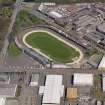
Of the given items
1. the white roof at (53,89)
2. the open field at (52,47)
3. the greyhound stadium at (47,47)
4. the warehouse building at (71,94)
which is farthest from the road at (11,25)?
the warehouse building at (71,94)

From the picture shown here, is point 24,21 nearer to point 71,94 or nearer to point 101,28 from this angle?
point 101,28

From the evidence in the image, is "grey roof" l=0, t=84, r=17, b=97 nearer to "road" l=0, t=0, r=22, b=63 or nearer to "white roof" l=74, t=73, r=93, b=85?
"road" l=0, t=0, r=22, b=63

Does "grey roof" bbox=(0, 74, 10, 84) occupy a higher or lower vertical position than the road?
lower

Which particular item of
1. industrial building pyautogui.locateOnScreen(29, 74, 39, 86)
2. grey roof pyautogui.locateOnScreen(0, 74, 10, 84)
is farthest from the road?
industrial building pyautogui.locateOnScreen(29, 74, 39, 86)

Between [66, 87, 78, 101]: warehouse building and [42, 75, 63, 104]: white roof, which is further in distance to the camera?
[66, 87, 78, 101]: warehouse building

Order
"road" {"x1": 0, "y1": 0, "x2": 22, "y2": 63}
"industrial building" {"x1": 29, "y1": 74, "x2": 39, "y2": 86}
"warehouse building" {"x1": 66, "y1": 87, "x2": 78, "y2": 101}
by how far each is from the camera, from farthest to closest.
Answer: "road" {"x1": 0, "y1": 0, "x2": 22, "y2": 63} < "industrial building" {"x1": 29, "y1": 74, "x2": 39, "y2": 86} < "warehouse building" {"x1": 66, "y1": 87, "x2": 78, "y2": 101}

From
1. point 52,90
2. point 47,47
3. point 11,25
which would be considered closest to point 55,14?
point 11,25

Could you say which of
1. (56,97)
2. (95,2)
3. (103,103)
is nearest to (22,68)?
(56,97)

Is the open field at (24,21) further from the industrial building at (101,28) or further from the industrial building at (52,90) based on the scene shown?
the industrial building at (52,90)
